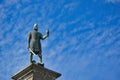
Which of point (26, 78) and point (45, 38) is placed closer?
point (26, 78)

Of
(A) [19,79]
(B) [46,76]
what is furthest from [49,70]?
(A) [19,79]

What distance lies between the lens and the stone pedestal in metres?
23.7

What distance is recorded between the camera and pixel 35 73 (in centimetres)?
2372

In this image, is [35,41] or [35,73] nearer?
[35,73]

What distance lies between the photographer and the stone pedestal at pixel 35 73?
2367 cm

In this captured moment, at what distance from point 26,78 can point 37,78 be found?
766 mm

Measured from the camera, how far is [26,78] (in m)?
23.9

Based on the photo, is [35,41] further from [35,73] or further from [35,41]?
[35,73]

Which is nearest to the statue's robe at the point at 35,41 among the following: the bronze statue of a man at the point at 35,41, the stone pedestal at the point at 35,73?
the bronze statue of a man at the point at 35,41

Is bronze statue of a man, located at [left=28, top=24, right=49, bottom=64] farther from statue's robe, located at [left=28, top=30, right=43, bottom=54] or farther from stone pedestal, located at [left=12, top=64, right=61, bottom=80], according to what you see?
stone pedestal, located at [left=12, top=64, right=61, bottom=80]

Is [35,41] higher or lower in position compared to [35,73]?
higher

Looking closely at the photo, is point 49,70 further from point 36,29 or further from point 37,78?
point 36,29

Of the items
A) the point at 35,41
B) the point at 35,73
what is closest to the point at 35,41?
the point at 35,41

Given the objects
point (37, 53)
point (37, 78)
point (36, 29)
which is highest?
point (36, 29)
